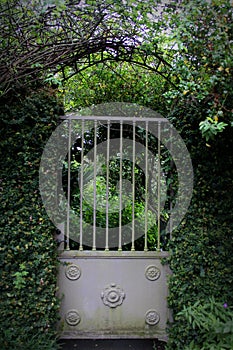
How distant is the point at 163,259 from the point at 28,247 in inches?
43.3

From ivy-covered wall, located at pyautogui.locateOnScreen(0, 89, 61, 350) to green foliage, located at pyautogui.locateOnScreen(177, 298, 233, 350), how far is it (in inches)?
40.5

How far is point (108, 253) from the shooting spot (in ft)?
11.0

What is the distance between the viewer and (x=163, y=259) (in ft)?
11.0

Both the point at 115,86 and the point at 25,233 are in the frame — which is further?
the point at 115,86

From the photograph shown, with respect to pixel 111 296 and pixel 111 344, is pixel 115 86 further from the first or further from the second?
pixel 111 344

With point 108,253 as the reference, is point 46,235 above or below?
above

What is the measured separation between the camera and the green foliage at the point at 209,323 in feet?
9.11

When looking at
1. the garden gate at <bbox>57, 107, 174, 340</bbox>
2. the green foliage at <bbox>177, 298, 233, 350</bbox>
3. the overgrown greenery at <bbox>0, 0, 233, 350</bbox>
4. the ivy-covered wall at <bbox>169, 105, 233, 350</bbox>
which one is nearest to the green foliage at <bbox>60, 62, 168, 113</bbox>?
the garden gate at <bbox>57, 107, 174, 340</bbox>

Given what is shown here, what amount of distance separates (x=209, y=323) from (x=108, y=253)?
95cm

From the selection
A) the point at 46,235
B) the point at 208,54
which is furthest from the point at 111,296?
the point at 208,54

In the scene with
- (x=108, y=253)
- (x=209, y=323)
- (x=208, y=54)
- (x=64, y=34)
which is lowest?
(x=209, y=323)

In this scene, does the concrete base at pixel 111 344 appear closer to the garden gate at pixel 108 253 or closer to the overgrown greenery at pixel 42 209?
the garden gate at pixel 108 253

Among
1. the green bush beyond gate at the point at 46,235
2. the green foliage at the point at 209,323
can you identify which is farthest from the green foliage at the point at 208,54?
the green foliage at the point at 209,323

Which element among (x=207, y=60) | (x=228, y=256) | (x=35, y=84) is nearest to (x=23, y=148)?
(x=35, y=84)
